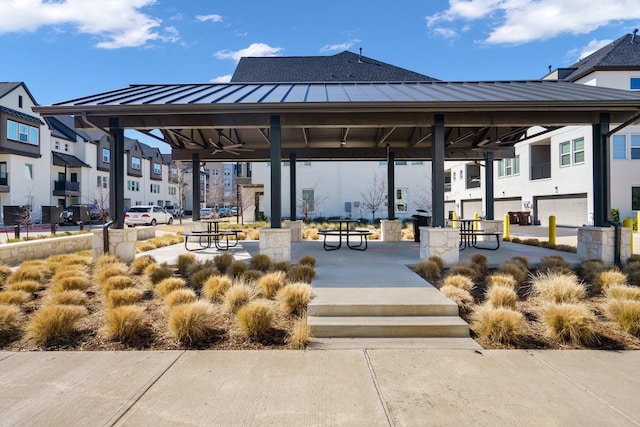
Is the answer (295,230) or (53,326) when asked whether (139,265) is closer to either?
(53,326)

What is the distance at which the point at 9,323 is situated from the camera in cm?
461

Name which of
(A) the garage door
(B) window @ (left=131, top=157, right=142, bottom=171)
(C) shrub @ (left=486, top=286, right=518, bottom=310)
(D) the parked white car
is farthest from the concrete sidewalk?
(B) window @ (left=131, top=157, right=142, bottom=171)

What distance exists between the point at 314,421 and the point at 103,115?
27.1 ft

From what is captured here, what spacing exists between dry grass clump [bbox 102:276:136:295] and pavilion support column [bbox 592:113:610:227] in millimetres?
10518

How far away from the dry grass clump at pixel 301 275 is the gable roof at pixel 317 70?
2478cm

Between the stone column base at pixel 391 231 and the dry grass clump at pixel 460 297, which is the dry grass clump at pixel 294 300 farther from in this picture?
the stone column base at pixel 391 231

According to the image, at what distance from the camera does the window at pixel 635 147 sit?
21781 mm

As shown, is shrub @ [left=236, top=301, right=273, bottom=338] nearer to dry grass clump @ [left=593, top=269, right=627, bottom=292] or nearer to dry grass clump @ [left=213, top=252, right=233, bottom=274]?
dry grass clump @ [left=213, top=252, right=233, bottom=274]

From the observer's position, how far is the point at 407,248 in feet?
37.4

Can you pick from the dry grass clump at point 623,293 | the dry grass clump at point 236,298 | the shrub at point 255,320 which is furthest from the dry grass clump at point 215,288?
the dry grass clump at point 623,293

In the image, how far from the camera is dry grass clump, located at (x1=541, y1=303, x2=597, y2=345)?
431 cm

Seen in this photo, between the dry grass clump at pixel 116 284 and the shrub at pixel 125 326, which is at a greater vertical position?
the dry grass clump at pixel 116 284

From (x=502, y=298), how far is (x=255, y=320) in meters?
3.75

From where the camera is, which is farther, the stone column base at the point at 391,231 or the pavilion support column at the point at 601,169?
the stone column base at the point at 391,231
